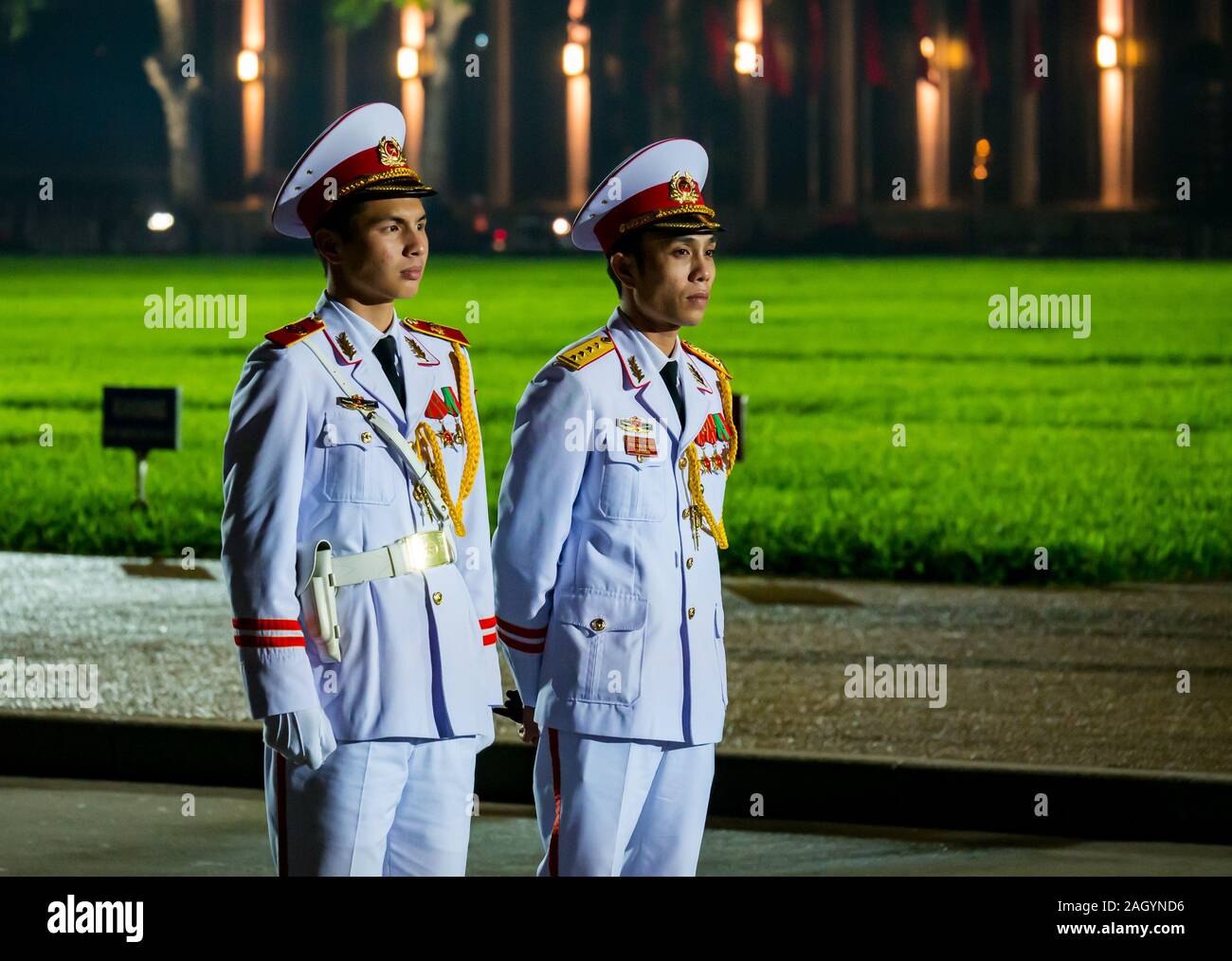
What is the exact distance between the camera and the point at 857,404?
24.2 m

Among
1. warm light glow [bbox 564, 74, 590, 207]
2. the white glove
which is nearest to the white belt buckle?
the white glove

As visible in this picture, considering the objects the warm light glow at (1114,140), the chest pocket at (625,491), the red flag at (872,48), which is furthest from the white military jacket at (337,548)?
the red flag at (872,48)

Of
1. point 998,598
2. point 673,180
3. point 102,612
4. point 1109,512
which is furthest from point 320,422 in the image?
point 1109,512

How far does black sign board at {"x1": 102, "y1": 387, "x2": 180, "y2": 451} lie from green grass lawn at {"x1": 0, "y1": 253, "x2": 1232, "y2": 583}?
1.65 feet

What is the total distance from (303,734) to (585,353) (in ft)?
3.34

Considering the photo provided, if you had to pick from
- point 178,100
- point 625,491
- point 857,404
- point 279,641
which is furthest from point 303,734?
point 178,100

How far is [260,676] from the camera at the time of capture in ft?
16.4

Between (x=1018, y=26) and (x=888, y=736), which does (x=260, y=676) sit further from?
(x=1018, y=26)

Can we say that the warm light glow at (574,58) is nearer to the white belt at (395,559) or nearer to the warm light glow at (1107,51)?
the warm light glow at (1107,51)

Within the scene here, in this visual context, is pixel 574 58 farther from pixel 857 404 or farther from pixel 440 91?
pixel 857 404

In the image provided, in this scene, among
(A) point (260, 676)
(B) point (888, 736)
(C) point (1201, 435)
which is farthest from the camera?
(C) point (1201, 435)

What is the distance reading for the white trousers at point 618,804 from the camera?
5.37 meters

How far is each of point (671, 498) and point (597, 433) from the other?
0.20 m

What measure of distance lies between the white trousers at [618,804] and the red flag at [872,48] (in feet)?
156
